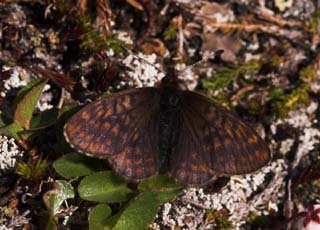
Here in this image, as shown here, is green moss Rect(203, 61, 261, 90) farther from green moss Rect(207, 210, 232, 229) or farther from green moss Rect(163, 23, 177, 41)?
green moss Rect(207, 210, 232, 229)

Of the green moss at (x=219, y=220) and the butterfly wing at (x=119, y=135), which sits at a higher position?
the butterfly wing at (x=119, y=135)

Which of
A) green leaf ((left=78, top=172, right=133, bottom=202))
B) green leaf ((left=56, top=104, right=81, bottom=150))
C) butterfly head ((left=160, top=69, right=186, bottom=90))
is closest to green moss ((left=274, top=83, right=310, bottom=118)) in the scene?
butterfly head ((left=160, top=69, right=186, bottom=90))

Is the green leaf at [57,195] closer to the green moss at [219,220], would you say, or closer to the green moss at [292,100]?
the green moss at [219,220]

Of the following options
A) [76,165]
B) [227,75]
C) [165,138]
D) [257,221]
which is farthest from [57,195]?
[227,75]

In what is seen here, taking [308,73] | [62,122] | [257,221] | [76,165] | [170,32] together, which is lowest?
[257,221]

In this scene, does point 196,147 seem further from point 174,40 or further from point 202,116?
point 174,40

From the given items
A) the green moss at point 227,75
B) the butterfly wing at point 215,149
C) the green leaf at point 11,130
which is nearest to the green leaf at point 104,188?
the butterfly wing at point 215,149

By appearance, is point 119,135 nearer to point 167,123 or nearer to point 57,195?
point 167,123

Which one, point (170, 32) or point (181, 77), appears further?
point (170, 32)
